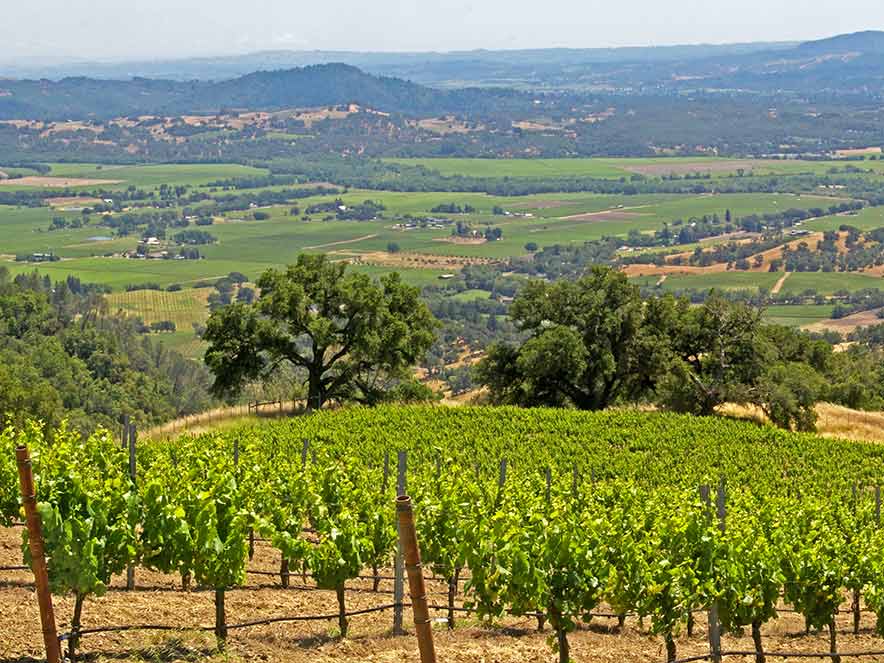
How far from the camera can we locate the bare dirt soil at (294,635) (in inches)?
605

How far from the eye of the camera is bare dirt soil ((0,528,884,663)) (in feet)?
50.4

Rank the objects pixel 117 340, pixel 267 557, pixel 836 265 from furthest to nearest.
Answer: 1. pixel 836 265
2. pixel 117 340
3. pixel 267 557

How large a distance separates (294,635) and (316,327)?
3219cm

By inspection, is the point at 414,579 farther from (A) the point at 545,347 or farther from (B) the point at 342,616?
(A) the point at 545,347

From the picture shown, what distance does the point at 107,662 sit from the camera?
14.5m

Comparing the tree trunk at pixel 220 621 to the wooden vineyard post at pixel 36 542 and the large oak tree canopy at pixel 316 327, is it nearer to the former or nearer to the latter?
the wooden vineyard post at pixel 36 542

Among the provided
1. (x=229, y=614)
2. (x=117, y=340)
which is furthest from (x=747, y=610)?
(x=117, y=340)

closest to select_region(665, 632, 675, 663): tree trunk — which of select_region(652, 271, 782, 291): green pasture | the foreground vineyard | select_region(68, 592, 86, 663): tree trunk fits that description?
the foreground vineyard

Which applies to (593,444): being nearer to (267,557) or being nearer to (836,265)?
(267,557)

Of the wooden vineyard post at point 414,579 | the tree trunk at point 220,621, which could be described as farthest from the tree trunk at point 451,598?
→ the wooden vineyard post at point 414,579

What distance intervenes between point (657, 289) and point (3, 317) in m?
91.0

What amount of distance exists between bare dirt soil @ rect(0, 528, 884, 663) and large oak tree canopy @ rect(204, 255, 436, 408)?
2809cm

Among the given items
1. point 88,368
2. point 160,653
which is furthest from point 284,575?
point 88,368

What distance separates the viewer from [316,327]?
1909 inches
